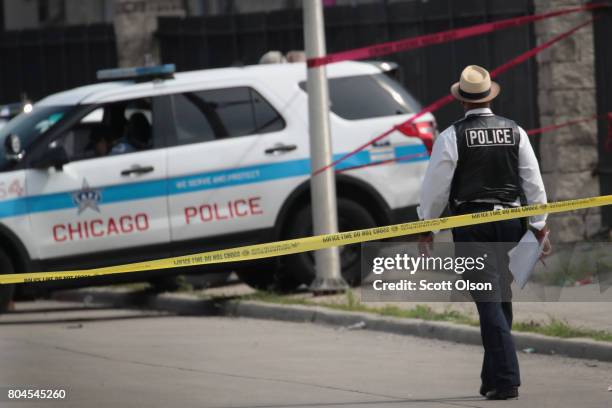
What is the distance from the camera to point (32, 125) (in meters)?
13.5

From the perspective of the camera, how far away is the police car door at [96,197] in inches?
511

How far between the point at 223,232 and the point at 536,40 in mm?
3928

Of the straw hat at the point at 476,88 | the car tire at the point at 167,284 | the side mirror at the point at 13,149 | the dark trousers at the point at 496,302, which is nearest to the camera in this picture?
the dark trousers at the point at 496,302

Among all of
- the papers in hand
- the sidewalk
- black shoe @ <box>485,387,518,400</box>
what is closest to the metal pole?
the sidewalk

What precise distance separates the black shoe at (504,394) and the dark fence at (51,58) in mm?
12404

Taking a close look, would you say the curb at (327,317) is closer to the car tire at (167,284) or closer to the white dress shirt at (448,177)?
the car tire at (167,284)

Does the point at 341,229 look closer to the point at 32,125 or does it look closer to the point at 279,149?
the point at 279,149

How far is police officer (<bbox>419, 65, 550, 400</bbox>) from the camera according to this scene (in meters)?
8.19

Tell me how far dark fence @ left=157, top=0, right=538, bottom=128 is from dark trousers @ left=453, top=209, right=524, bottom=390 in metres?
6.88

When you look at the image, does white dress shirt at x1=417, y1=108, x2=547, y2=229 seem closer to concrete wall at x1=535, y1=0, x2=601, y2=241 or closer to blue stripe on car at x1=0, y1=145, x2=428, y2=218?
blue stripe on car at x1=0, y1=145, x2=428, y2=218

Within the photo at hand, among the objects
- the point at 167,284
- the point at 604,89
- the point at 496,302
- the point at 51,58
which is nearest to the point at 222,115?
the point at 167,284

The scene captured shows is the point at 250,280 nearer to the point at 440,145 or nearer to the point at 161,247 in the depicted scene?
the point at 161,247

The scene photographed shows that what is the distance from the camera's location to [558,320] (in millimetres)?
10672

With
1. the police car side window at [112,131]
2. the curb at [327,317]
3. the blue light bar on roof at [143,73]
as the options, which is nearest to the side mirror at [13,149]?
the police car side window at [112,131]
